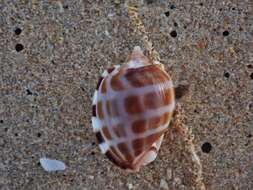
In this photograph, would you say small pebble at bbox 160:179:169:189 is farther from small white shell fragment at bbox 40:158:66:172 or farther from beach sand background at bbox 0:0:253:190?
small white shell fragment at bbox 40:158:66:172

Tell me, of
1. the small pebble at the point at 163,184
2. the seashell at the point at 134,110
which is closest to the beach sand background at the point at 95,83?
the small pebble at the point at 163,184

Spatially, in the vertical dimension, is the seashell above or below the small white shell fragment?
above

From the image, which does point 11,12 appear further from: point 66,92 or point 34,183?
point 34,183

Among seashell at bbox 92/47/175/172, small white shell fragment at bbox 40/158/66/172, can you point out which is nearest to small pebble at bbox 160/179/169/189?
seashell at bbox 92/47/175/172

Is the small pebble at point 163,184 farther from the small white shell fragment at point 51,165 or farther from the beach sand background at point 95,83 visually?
the small white shell fragment at point 51,165

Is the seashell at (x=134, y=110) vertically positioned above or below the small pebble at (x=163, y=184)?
above

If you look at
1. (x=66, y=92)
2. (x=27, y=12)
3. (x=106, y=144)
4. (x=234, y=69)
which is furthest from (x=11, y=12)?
(x=234, y=69)
